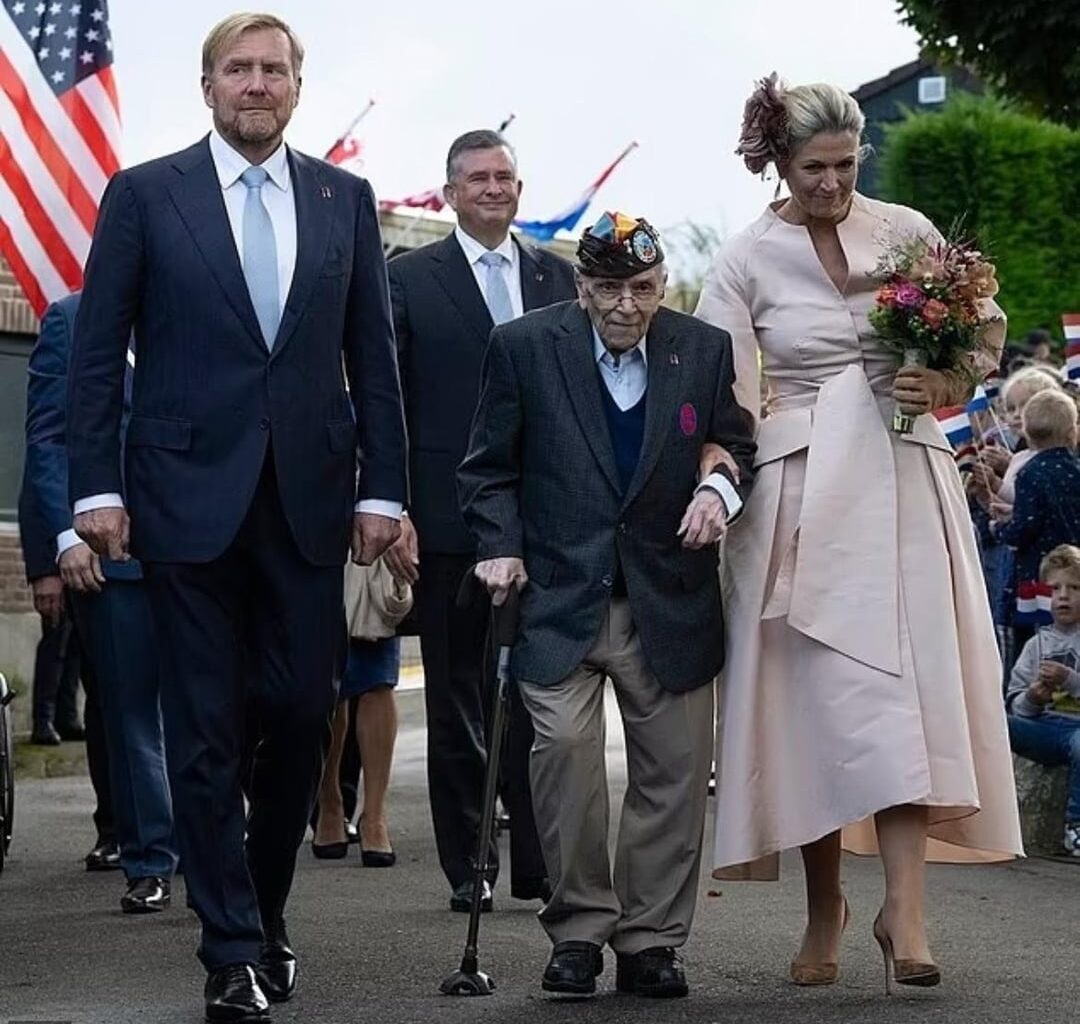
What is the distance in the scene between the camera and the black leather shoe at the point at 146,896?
9188mm

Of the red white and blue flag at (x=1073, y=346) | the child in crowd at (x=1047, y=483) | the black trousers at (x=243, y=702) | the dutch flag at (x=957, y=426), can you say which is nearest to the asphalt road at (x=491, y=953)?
the black trousers at (x=243, y=702)

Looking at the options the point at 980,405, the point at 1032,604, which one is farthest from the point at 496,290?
the point at 980,405

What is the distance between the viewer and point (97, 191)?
1398 cm

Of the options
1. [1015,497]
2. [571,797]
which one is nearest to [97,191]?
[1015,497]

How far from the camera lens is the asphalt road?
23.0 feet

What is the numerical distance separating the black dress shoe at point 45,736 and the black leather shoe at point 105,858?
18.8 ft

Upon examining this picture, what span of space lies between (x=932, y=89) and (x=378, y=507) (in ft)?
122

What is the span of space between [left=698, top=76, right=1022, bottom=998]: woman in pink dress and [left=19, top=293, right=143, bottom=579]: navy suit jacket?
9.55 ft

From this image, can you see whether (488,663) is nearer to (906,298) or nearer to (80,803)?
(906,298)

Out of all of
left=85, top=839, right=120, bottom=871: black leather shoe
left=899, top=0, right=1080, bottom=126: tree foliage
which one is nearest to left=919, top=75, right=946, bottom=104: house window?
left=899, top=0, right=1080, bottom=126: tree foliage

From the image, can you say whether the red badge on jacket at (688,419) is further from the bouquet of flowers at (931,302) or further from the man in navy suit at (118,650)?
the man in navy suit at (118,650)

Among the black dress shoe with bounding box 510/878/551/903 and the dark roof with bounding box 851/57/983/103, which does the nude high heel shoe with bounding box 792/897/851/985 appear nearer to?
the black dress shoe with bounding box 510/878/551/903

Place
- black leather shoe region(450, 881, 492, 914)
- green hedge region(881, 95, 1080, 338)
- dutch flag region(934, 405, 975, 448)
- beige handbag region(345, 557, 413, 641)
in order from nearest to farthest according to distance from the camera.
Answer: black leather shoe region(450, 881, 492, 914)
beige handbag region(345, 557, 413, 641)
dutch flag region(934, 405, 975, 448)
green hedge region(881, 95, 1080, 338)

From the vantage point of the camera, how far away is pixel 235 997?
22.2 feet
